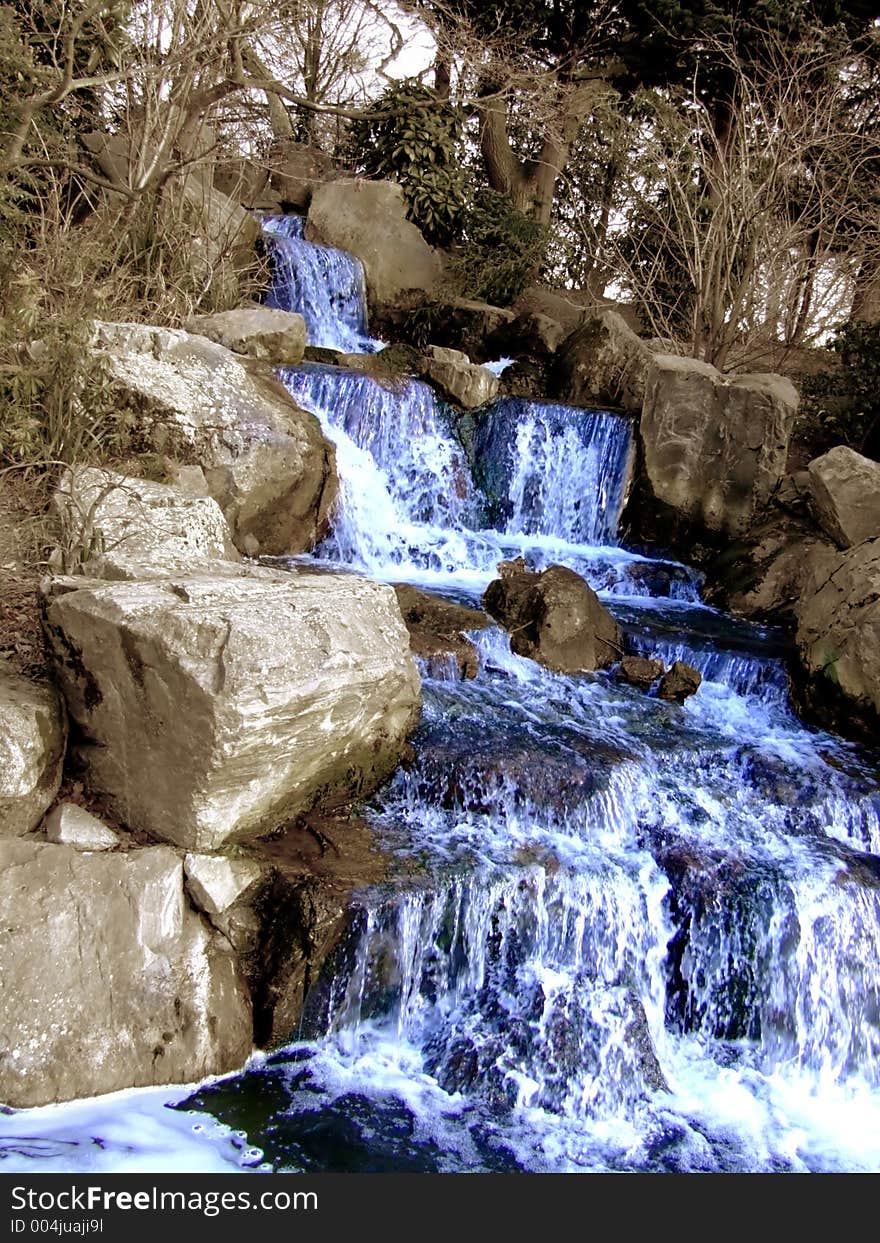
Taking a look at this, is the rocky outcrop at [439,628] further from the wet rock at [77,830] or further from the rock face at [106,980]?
the rock face at [106,980]

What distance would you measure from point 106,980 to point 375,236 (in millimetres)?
10201

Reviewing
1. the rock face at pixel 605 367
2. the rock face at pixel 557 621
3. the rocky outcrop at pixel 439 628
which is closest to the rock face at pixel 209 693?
the rocky outcrop at pixel 439 628

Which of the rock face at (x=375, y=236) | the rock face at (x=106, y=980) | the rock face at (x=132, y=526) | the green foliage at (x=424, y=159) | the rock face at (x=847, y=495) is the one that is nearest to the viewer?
the rock face at (x=106, y=980)

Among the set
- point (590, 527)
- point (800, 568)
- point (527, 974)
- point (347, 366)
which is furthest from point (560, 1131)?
point (347, 366)

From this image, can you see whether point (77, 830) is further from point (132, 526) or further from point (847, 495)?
point (847, 495)

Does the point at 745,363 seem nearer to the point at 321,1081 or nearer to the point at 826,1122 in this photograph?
the point at 826,1122

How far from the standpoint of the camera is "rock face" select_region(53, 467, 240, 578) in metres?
4.46

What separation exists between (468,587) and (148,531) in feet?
9.02

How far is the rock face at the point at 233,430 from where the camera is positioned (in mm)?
6035

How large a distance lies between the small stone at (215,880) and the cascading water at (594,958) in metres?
0.46

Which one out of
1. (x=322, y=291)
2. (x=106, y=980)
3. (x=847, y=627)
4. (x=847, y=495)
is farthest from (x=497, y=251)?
(x=106, y=980)

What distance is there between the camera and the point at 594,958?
3.96 meters

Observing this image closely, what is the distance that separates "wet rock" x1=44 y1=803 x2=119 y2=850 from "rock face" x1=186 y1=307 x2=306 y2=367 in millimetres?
4859

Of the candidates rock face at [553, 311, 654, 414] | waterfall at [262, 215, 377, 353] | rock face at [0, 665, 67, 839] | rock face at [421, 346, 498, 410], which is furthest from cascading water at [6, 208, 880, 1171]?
waterfall at [262, 215, 377, 353]
